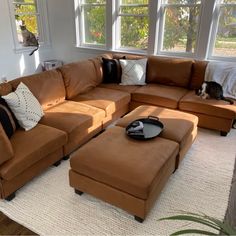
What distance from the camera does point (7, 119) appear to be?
82.1 inches

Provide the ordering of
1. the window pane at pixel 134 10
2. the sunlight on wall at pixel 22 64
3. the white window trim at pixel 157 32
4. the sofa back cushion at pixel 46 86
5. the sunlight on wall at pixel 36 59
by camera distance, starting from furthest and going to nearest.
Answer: the sunlight on wall at pixel 36 59, the sunlight on wall at pixel 22 64, the window pane at pixel 134 10, the white window trim at pixel 157 32, the sofa back cushion at pixel 46 86

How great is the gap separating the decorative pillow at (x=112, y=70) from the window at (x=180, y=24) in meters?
1.03

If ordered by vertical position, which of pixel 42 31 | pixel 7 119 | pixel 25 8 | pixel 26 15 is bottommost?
pixel 7 119

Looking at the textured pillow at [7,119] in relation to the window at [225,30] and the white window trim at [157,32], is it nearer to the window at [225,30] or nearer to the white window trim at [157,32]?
the white window trim at [157,32]

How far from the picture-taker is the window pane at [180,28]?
149 inches

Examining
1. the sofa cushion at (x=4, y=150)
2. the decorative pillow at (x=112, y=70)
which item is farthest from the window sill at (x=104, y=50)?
the sofa cushion at (x=4, y=150)

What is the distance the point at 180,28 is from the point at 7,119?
3133 millimetres

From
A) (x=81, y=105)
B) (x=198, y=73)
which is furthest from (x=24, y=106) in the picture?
(x=198, y=73)

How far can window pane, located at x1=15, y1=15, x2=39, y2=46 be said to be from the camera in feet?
14.7

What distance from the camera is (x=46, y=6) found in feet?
16.0

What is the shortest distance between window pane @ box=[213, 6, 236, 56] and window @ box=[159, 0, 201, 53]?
35 centimetres

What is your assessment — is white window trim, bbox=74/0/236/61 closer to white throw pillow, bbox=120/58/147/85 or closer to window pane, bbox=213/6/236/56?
window pane, bbox=213/6/236/56

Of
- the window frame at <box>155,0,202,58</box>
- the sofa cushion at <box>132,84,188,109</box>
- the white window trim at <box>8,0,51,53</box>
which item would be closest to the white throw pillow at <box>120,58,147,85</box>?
the sofa cushion at <box>132,84,188,109</box>

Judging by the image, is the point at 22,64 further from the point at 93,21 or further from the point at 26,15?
the point at 93,21
